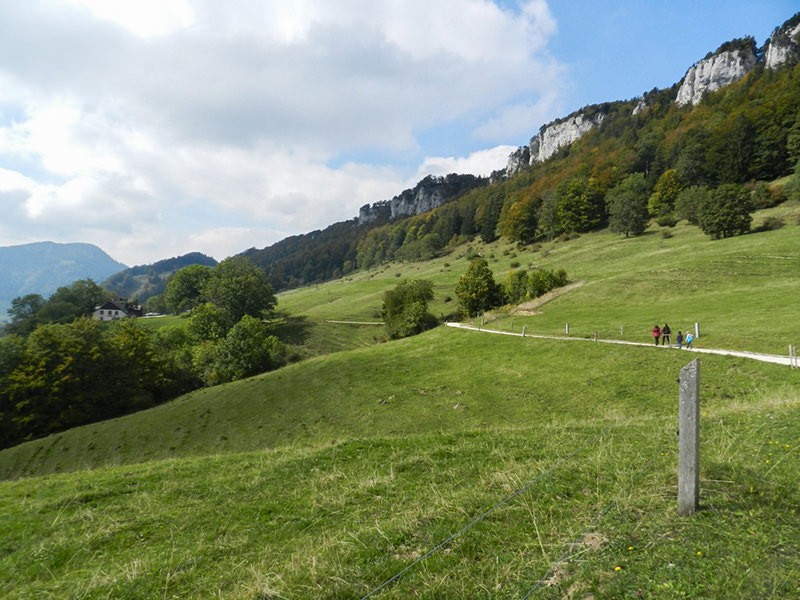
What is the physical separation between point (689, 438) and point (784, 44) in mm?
268095

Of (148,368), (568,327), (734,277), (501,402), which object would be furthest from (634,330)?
(148,368)

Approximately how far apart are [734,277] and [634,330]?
2386 cm

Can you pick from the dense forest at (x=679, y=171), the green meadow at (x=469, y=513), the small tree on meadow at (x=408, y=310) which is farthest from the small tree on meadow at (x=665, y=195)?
the green meadow at (x=469, y=513)

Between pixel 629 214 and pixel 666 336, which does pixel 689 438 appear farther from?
pixel 629 214

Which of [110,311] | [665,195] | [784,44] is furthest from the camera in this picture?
[784,44]

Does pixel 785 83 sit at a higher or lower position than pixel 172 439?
higher

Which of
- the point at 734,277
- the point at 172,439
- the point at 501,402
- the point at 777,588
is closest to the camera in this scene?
the point at 777,588

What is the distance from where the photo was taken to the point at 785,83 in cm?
12481

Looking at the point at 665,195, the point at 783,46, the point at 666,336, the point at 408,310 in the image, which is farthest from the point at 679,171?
the point at 783,46

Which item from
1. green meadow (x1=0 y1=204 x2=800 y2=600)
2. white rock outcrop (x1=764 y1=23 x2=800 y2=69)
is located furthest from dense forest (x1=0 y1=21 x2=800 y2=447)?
green meadow (x1=0 y1=204 x2=800 y2=600)

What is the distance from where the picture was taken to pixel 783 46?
17925cm

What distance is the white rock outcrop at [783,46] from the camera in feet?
560

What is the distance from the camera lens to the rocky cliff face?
170 m

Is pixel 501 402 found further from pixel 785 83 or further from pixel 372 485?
pixel 785 83
